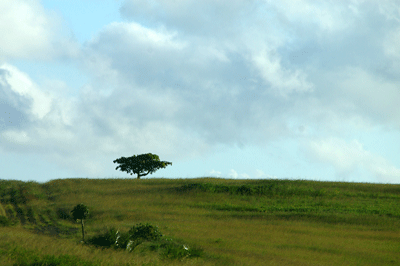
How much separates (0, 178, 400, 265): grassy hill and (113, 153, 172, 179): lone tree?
1125 cm

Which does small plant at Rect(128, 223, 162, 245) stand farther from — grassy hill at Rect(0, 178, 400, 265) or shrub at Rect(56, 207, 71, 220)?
shrub at Rect(56, 207, 71, 220)

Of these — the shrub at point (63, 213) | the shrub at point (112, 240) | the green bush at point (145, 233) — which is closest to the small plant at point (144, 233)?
the green bush at point (145, 233)

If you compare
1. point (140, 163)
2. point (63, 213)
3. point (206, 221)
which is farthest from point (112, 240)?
point (140, 163)

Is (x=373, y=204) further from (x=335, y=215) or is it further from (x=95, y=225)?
(x=95, y=225)

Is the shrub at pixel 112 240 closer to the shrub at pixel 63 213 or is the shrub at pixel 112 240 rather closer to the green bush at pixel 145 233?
the green bush at pixel 145 233

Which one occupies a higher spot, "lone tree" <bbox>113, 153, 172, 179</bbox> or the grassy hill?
"lone tree" <bbox>113, 153, 172, 179</bbox>

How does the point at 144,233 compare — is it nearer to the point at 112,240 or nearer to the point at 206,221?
the point at 112,240

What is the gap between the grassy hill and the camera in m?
18.5

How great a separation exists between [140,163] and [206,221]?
33357 mm

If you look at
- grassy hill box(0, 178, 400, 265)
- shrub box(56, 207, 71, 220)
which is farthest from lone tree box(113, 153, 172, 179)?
shrub box(56, 207, 71, 220)

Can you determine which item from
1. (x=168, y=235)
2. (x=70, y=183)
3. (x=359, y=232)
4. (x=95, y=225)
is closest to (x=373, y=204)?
(x=359, y=232)

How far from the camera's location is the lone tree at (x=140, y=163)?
6419 centimetres

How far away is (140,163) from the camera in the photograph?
64.2 metres

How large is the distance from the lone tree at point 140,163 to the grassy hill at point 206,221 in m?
11.2
